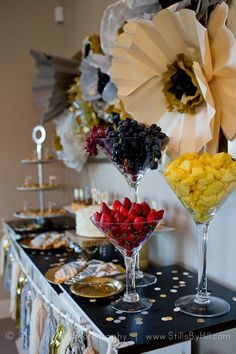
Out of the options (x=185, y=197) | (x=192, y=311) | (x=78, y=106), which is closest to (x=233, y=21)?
(x=185, y=197)

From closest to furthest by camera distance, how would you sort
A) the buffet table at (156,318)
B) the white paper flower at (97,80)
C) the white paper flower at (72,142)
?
the buffet table at (156,318)
the white paper flower at (97,80)
the white paper flower at (72,142)

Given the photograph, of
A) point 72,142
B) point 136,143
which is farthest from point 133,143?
point 72,142

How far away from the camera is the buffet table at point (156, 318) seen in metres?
0.83

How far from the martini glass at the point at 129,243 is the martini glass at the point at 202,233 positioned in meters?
0.10

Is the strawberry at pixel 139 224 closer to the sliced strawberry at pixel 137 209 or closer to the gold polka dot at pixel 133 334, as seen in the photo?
the sliced strawberry at pixel 137 209

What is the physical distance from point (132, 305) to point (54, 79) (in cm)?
167

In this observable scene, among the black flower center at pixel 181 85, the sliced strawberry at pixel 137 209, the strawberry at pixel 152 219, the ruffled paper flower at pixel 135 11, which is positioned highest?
the ruffled paper flower at pixel 135 11

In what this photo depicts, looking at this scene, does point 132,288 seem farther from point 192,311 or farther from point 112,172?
point 112,172

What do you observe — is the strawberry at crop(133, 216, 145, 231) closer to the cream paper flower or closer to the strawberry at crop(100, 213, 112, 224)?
the strawberry at crop(100, 213, 112, 224)

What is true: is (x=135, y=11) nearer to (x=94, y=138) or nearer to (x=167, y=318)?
(x=94, y=138)

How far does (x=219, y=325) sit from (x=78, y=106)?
4.94 feet

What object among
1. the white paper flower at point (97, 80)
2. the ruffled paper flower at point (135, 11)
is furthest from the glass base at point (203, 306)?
the white paper flower at point (97, 80)

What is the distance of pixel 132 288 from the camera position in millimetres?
1049

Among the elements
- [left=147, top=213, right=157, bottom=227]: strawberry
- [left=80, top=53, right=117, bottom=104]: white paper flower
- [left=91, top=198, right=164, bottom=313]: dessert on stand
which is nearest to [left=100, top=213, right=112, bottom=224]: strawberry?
[left=91, top=198, right=164, bottom=313]: dessert on stand
